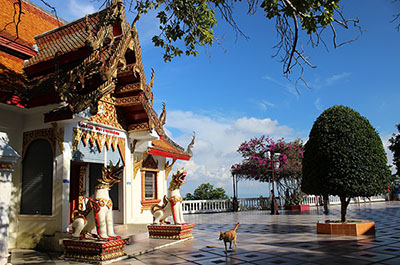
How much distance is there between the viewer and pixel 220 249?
6.93 meters

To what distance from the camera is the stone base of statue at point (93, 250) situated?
5.78m

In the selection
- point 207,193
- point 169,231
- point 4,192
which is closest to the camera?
point 4,192

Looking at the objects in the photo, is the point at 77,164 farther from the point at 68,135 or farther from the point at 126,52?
the point at 126,52

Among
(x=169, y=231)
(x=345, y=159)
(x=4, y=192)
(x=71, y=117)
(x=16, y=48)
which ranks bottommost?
(x=169, y=231)

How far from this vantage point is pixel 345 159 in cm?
856

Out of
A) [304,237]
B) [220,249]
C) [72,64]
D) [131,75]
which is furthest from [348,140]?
[72,64]

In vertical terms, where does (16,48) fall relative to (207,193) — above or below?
above

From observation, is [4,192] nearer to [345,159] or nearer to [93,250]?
[93,250]

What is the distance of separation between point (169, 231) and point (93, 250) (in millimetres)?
2730

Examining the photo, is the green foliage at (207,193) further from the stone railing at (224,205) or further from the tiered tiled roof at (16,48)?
the tiered tiled roof at (16,48)

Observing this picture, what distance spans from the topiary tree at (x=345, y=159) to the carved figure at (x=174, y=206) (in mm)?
3785

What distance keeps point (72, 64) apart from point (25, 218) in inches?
150

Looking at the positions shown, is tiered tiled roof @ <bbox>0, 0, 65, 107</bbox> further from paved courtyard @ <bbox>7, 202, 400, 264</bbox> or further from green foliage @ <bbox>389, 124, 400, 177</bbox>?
green foliage @ <bbox>389, 124, 400, 177</bbox>

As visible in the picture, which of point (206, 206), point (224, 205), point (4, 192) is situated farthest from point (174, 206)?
point (224, 205)
